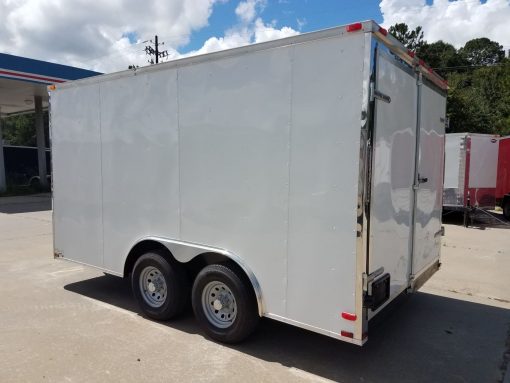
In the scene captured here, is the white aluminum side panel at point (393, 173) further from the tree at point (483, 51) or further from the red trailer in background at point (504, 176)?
the tree at point (483, 51)

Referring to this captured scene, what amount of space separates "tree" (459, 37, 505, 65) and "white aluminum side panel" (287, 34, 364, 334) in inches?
2237

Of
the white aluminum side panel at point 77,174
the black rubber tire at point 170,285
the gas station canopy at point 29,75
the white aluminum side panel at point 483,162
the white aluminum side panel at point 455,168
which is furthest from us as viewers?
the gas station canopy at point 29,75

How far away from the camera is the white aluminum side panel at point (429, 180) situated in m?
4.33

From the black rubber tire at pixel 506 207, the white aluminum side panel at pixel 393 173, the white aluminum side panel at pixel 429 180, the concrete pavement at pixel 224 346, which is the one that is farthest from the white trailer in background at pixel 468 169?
the white aluminum side panel at pixel 393 173

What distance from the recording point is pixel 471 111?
88.9 feet

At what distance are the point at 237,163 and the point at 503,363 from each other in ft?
10.2

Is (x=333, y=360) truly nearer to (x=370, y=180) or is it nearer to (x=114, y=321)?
(x=370, y=180)

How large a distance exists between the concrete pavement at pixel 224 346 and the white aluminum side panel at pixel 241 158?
2.20ft

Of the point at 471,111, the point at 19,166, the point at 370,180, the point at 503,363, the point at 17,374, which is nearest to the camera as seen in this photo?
the point at 370,180

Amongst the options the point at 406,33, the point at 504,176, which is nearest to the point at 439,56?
the point at 406,33

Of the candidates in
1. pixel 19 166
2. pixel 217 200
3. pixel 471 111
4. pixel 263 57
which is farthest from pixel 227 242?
pixel 19 166

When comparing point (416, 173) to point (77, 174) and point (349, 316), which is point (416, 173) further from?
point (77, 174)

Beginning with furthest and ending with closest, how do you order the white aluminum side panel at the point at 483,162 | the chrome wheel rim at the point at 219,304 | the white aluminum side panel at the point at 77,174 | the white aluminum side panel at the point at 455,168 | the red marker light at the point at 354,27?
the white aluminum side panel at the point at 483,162, the white aluminum side panel at the point at 455,168, the white aluminum side panel at the point at 77,174, the chrome wheel rim at the point at 219,304, the red marker light at the point at 354,27

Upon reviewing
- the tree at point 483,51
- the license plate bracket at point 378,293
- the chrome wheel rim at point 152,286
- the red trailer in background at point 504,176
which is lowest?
the chrome wheel rim at point 152,286
